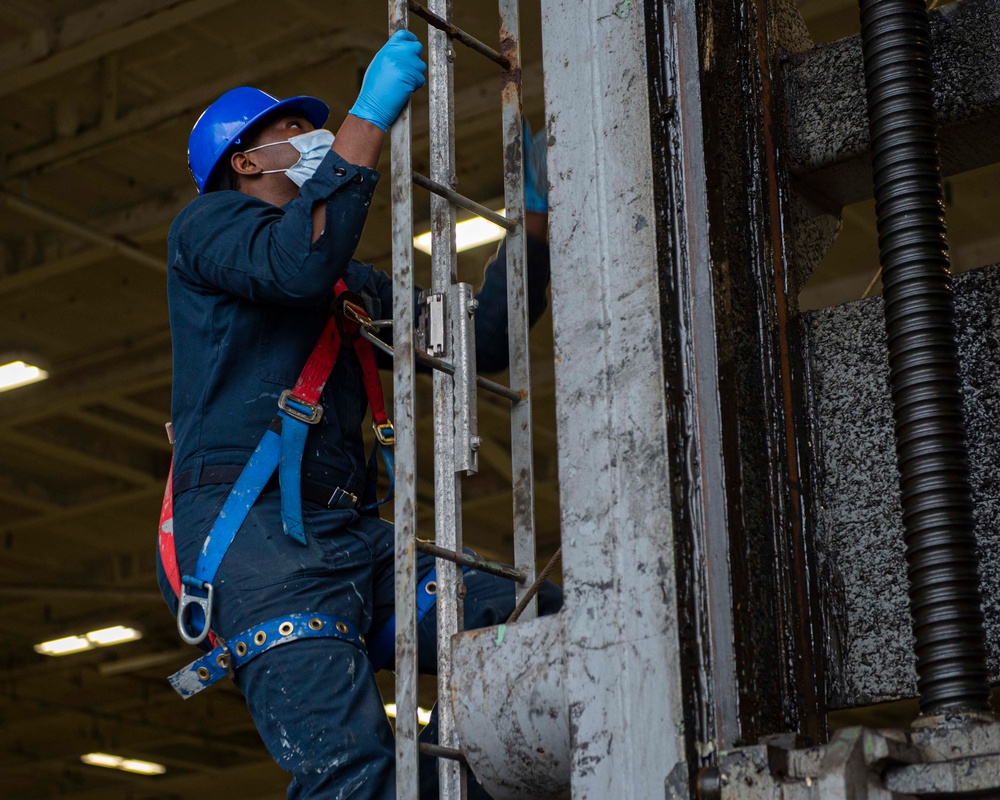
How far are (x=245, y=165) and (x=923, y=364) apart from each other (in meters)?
2.13

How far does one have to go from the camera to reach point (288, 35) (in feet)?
32.5

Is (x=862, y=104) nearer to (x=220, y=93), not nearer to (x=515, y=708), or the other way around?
(x=515, y=708)

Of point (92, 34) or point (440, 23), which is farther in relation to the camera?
point (92, 34)

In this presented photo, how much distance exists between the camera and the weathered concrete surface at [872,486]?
279cm

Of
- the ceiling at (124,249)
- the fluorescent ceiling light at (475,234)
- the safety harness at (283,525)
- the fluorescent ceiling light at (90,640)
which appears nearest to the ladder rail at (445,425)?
the safety harness at (283,525)

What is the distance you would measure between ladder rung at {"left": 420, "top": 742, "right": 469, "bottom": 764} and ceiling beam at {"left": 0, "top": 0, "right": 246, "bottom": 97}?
7.43m

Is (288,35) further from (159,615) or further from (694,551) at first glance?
(159,615)

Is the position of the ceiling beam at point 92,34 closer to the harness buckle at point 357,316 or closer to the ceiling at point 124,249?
the ceiling at point 124,249

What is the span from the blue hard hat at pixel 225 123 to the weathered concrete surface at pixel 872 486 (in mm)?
1788

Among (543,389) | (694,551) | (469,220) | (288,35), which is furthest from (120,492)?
(694,551)

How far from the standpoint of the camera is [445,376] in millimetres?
3270

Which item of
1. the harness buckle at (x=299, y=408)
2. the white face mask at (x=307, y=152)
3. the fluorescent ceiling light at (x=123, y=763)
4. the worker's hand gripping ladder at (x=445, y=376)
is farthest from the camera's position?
the fluorescent ceiling light at (x=123, y=763)

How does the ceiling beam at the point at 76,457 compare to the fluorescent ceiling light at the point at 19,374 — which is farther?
the ceiling beam at the point at 76,457

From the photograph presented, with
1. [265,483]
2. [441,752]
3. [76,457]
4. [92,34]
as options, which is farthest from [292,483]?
[76,457]
